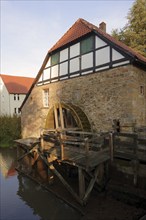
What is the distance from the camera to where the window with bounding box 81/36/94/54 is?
8.54m

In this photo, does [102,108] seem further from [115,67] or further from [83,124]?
[115,67]

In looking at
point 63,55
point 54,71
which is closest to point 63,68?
point 63,55

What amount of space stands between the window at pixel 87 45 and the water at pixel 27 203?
6817 mm

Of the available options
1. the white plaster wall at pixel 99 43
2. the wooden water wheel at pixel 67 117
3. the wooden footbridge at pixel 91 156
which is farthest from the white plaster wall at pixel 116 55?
the wooden footbridge at pixel 91 156

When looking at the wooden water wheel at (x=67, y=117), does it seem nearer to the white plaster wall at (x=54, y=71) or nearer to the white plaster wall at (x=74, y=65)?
the white plaster wall at (x=74, y=65)

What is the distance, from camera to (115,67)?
7555mm

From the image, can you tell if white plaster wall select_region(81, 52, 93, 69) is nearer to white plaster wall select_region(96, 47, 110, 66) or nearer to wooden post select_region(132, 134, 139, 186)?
white plaster wall select_region(96, 47, 110, 66)

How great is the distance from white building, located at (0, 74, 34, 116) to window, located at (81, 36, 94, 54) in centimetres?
1600

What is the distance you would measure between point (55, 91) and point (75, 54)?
8.62ft

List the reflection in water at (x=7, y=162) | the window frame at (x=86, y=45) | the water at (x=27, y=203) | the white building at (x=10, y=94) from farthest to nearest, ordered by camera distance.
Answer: the white building at (x=10, y=94) → the reflection in water at (x=7, y=162) → the window frame at (x=86, y=45) → the water at (x=27, y=203)

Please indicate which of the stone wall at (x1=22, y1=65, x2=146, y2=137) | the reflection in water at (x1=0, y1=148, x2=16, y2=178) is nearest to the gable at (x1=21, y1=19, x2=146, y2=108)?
the stone wall at (x1=22, y1=65, x2=146, y2=137)

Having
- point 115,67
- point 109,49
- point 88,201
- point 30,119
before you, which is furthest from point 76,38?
point 88,201

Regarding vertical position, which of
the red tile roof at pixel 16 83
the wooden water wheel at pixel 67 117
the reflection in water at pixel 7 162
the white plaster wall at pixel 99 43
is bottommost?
the reflection in water at pixel 7 162

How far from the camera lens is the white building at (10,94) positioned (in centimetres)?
2259
